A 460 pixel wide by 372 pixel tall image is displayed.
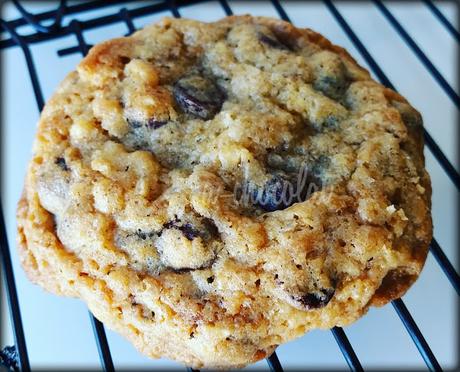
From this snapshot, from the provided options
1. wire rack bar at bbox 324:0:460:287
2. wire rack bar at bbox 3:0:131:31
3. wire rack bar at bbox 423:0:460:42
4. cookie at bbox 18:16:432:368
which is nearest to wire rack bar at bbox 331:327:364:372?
cookie at bbox 18:16:432:368

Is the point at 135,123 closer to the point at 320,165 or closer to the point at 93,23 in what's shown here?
the point at 320,165

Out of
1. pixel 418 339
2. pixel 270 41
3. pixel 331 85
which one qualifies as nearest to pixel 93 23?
pixel 270 41

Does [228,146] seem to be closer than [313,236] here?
No

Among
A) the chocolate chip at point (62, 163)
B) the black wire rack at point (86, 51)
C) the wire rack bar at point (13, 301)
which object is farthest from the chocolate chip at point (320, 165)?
the wire rack bar at point (13, 301)

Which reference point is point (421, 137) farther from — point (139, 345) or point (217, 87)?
point (139, 345)

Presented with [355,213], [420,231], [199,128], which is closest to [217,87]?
[199,128]

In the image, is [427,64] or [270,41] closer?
[270,41]

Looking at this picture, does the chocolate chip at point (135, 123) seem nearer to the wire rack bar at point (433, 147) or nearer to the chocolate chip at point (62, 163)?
the chocolate chip at point (62, 163)
